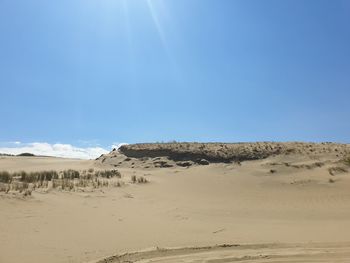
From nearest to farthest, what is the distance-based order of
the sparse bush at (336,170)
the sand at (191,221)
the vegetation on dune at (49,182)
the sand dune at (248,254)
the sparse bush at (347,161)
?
1. the sand dune at (248,254)
2. the sand at (191,221)
3. the vegetation on dune at (49,182)
4. the sparse bush at (336,170)
5. the sparse bush at (347,161)

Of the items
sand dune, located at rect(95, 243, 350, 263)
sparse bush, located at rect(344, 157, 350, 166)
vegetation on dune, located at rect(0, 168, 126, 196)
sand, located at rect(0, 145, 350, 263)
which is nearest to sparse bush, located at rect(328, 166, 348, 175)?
sand, located at rect(0, 145, 350, 263)

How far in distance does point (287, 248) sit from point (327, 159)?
12.8m

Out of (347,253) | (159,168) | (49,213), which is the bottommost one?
(347,253)

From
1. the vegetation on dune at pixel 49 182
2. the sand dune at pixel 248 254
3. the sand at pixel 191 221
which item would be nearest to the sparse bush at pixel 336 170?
Result: the sand at pixel 191 221

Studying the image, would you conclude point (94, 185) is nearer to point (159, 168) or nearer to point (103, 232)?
point (103, 232)

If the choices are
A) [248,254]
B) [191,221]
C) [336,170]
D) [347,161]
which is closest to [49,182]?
[191,221]

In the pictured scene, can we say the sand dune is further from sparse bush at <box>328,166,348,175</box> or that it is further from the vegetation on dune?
sparse bush at <box>328,166,348,175</box>

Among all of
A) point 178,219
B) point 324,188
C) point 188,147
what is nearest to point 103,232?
point 178,219

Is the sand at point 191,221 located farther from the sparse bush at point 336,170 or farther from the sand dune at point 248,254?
the sparse bush at point 336,170

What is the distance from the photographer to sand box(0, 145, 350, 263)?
7.96 meters

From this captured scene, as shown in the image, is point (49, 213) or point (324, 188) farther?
point (324, 188)

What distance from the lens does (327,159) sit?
66.9ft

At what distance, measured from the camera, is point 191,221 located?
11125 mm

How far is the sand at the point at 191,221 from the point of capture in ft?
26.1
